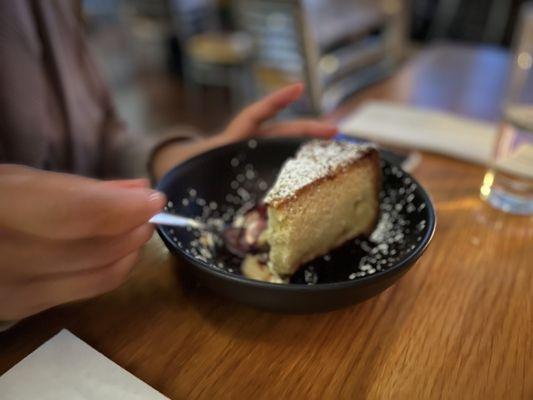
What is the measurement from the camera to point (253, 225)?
23.8 inches

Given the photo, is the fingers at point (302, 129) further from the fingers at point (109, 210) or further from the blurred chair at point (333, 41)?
the blurred chair at point (333, 41)

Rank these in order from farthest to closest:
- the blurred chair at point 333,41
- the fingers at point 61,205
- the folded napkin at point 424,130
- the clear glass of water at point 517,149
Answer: the blurred chair at point 333,41 → the folded napkin at point 424,130 → the clear glass of water at point 517,149 → the fingers at point 61,205

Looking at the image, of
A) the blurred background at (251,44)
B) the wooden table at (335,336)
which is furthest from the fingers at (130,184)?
the blurred background at (251,44)

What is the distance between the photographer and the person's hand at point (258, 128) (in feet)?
2.25

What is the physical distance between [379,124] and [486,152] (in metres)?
0.22

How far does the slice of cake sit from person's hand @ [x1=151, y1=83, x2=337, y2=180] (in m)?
0.10

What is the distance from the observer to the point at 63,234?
0.36 meters

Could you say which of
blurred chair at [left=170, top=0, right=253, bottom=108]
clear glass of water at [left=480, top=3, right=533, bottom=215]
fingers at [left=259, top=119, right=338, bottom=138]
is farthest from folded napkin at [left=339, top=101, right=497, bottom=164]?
blurred chair at [left=170, top=0, right=253, bottom=108]

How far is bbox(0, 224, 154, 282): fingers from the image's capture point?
0.36 m

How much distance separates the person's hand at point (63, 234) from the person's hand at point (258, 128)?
0.29 metres

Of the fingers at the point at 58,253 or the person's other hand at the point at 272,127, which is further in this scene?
the person's other hand at the point at 272,127

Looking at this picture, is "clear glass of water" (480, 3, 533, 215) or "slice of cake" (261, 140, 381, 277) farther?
"clear glass of water" (480, 3, 533, 215)

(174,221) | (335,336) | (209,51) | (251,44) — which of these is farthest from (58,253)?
(209,51)

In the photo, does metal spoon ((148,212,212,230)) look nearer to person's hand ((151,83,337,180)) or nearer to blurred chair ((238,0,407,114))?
person's hand ((151,83,337,180))
